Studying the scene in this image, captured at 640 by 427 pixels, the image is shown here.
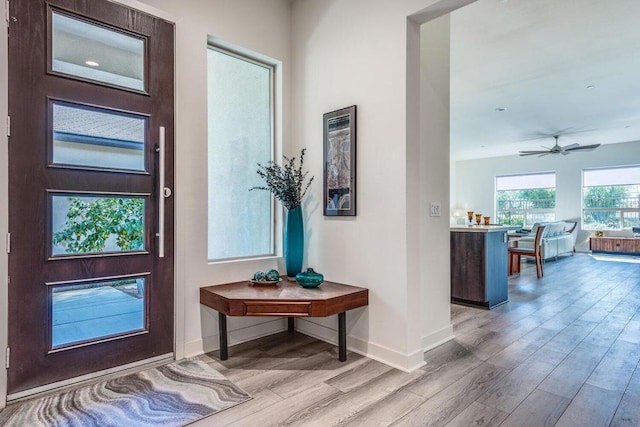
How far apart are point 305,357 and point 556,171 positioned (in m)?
10.2

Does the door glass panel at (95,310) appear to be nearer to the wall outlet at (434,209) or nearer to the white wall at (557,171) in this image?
the wall outlet at (434,209)

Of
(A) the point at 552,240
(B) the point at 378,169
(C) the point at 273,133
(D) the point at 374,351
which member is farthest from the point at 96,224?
(A) the point at 552,240

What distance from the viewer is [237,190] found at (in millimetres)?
3061

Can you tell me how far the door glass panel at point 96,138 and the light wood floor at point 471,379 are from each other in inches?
62.3

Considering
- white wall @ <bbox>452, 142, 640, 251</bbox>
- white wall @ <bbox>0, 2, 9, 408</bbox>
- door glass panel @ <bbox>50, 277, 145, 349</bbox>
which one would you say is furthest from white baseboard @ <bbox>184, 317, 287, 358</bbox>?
white wall @ <bbox>452, 142, 640, 251</bbox>

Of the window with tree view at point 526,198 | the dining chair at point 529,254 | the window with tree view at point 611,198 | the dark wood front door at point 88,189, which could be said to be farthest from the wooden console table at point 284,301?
the window with tree view at point 611,198

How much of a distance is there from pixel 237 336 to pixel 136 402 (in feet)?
3.32

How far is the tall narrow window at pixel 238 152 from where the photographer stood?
292cm

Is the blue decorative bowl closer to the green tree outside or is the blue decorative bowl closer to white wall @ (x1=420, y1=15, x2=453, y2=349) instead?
white wall @ (x1=420, y1=15, x2=453, y2=349)

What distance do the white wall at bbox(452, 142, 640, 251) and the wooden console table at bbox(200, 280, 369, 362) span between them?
965cm

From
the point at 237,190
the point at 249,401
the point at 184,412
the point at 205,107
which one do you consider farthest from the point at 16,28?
A: the point at 249,401

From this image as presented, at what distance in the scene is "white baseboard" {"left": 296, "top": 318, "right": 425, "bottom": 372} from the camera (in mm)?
2429

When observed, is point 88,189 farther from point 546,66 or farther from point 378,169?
point 546,66

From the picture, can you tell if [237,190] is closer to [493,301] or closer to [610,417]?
[610,417]
